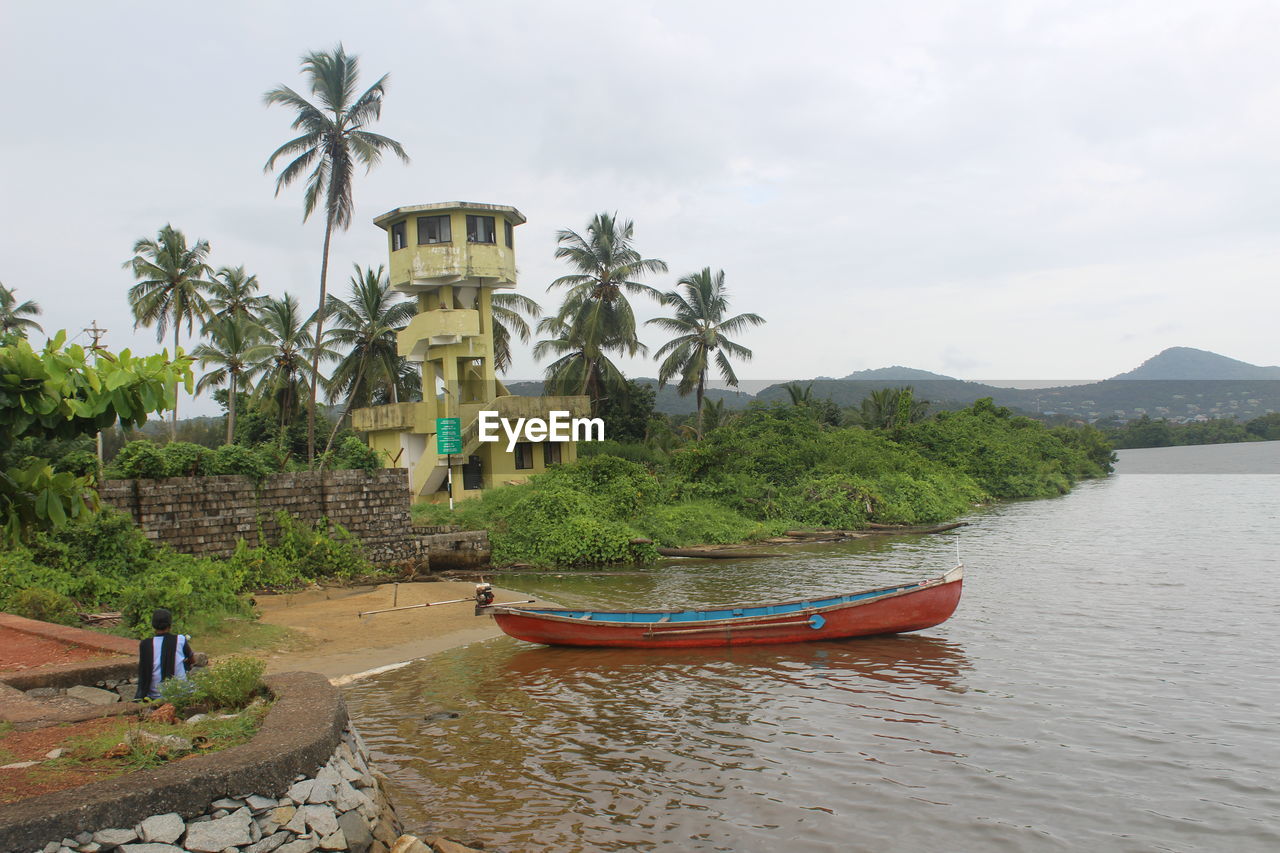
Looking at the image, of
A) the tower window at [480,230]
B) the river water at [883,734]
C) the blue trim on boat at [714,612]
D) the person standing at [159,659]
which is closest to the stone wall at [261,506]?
the river water at [883,734]

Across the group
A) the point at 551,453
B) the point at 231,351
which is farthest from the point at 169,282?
the point at 551,453

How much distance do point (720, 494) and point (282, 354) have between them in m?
20.6

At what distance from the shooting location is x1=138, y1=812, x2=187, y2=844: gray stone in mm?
5371

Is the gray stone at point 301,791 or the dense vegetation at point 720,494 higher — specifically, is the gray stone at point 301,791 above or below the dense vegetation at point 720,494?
below

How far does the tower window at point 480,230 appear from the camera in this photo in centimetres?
3400

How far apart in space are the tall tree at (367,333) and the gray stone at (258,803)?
3418cm

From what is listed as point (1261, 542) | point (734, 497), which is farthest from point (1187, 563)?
point (734, 497)

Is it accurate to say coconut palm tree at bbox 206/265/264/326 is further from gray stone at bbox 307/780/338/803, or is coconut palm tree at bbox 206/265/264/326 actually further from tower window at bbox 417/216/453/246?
gray stone at bbox 307/780/338/803

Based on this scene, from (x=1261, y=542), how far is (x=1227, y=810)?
23.0 m

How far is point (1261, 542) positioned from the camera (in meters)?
27.6

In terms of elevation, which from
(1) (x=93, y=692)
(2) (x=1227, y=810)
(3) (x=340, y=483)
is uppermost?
(3) (x=340, y=483)

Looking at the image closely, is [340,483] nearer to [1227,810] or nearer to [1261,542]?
[1227,810]

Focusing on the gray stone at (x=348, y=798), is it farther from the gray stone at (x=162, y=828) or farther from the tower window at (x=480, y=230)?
the tower window at (x=480, y=230)

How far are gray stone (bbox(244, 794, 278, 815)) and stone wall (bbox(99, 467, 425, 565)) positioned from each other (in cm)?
1546
